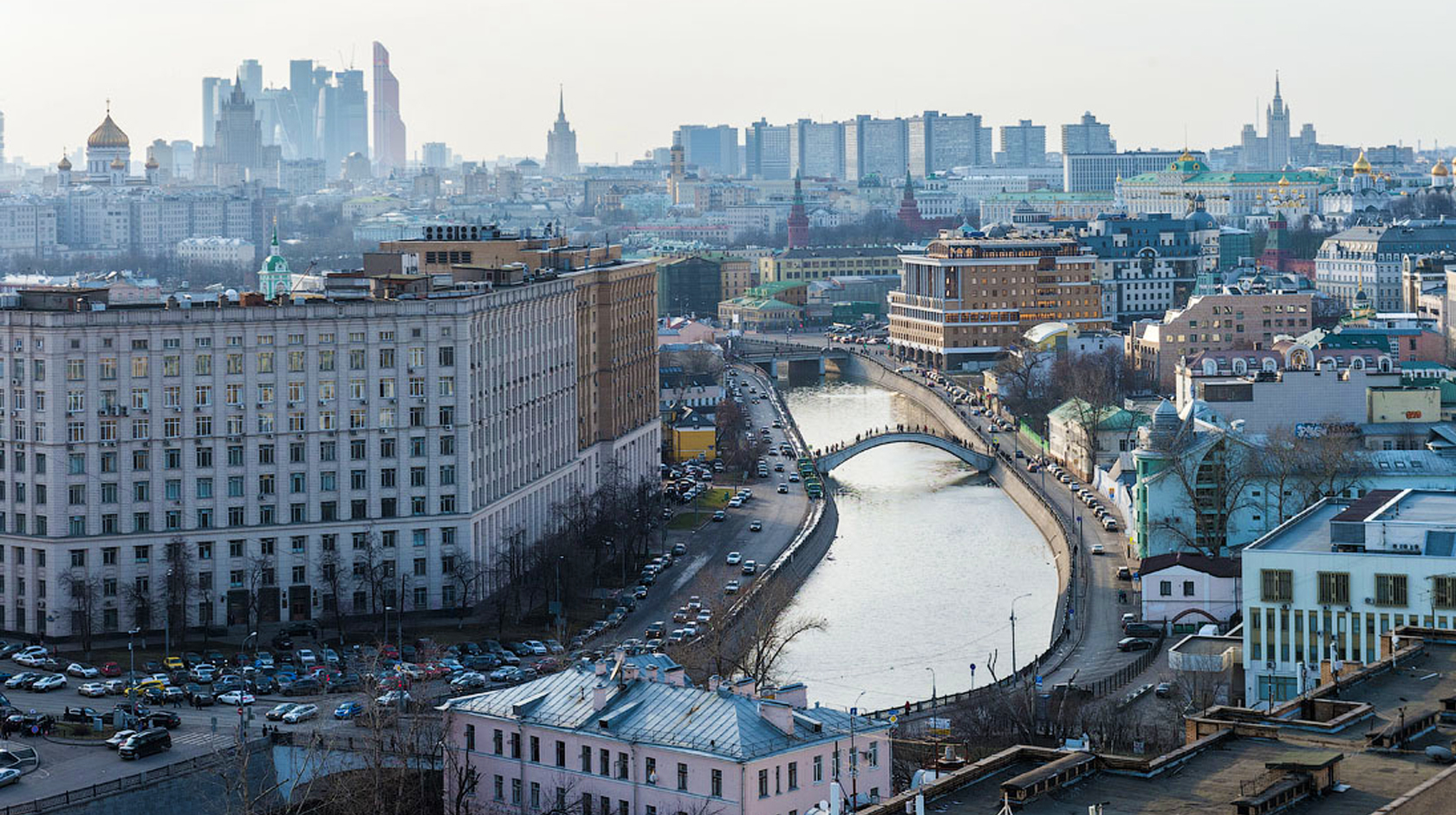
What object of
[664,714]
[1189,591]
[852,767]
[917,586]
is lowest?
[917,586]

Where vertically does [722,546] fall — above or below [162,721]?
below

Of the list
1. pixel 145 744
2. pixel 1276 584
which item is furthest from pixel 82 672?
pixel 1276 584

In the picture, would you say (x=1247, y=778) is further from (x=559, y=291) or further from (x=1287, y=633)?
(x=559, y=291)

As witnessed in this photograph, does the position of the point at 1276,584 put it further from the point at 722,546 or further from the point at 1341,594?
the point at 722,546

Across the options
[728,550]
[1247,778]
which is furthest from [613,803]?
[728,550]

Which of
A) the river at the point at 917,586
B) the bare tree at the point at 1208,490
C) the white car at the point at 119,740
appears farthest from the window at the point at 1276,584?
the white car at the point at 119,740

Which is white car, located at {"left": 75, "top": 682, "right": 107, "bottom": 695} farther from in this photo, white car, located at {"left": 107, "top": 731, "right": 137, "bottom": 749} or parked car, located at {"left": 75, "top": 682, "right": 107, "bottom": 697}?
white car, located at {"left": 107, "top": 731, "right": 137, "bottom": 749}

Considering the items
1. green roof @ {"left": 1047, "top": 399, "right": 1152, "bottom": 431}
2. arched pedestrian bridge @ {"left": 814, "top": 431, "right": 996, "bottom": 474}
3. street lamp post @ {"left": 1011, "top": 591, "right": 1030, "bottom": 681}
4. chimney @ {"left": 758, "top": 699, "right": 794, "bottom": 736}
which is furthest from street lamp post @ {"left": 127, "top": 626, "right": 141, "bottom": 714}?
arched pedestrian bridge @ {"left": 814, "top": 431, "right": 996, "bottom": 474}
